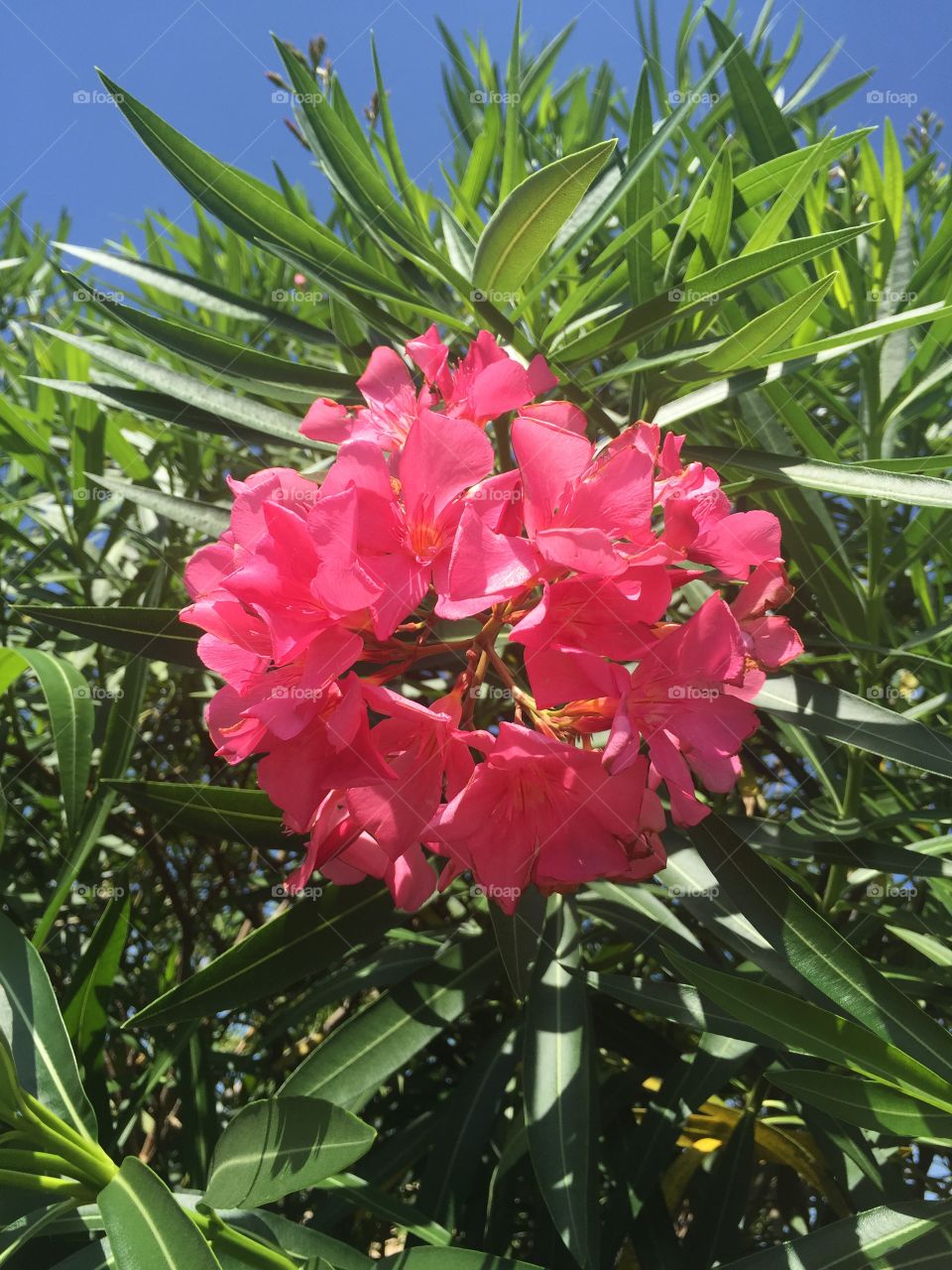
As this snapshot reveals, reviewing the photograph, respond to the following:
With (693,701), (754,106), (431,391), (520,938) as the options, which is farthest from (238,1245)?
(754,106)

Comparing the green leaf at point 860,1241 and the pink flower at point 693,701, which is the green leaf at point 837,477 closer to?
the pink flower at point 693,701

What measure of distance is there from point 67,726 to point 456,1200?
854 millimetres

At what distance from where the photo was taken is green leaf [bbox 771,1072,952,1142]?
0.94m

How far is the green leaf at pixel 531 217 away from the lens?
1.14 metres

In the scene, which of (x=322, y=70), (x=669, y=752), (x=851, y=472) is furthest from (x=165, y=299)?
(x=669, y=752)

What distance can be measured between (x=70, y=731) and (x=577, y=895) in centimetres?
78

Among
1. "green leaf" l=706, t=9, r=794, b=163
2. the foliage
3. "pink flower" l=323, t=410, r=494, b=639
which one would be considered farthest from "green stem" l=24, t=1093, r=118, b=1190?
"green leaf" l=706, t=9, r=794, b=163

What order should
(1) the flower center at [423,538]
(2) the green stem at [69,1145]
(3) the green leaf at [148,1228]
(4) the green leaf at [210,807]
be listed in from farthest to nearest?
(4) the green leaf at [210,807] < (2) the green stem at [69,1145] < (1) the flower center at [423,538] < (3) the green leaf at [148,1228]

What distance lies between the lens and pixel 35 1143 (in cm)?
108

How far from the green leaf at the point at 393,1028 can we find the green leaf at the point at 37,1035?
0.80 ft

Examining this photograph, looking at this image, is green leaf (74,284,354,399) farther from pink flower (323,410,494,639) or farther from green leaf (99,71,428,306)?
pink flower (323,410,494,639)

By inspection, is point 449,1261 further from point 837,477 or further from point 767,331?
point 767,331

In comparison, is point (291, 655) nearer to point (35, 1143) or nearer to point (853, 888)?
point (35, 1143)

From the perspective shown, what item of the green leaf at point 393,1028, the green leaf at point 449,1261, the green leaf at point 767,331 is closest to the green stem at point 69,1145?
the green leaf at point 393,1028
